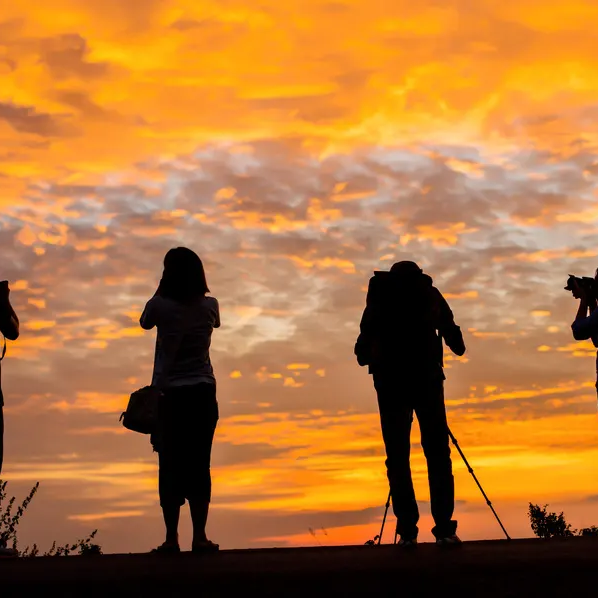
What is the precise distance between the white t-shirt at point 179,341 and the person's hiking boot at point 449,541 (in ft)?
7.49

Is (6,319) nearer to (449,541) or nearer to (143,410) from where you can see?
(143,410)

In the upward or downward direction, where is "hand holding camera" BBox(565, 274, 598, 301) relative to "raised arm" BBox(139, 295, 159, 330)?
upward

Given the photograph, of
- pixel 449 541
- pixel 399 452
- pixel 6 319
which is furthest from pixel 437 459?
pixel 6 319

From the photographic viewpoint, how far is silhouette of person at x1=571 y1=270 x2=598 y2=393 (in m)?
10.2

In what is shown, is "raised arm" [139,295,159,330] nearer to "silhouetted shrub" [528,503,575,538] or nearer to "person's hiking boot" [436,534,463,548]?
"person's hiking boot" [436,534,463,548]

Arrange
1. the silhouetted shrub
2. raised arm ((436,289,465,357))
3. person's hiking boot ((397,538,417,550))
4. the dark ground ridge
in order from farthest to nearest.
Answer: the silhouetted shrub < raised arm ((436,289,465,357)) < person's hiking boot ((397,538,417,550)) < the dark ground ridge

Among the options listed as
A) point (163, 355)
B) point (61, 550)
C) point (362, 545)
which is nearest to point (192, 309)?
point (163, 355)

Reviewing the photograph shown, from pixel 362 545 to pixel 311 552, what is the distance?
1.14 meters

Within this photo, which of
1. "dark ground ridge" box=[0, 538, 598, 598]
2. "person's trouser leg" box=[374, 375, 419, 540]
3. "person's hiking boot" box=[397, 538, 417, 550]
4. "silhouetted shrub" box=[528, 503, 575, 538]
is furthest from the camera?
"silhouetted shrub" box=[528, 503, 575, 538]

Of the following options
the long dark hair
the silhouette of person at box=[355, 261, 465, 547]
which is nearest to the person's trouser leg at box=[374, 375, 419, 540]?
the silhouette of person at box=[355, 261, 465, 547]

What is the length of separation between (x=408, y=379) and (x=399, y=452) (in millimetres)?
615

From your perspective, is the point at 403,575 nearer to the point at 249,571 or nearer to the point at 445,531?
the point at 249,571

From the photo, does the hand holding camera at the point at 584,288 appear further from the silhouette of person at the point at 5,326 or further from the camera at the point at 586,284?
the silhouette of person at the point at 5,326

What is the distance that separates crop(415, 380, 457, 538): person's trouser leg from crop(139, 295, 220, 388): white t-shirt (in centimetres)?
182
